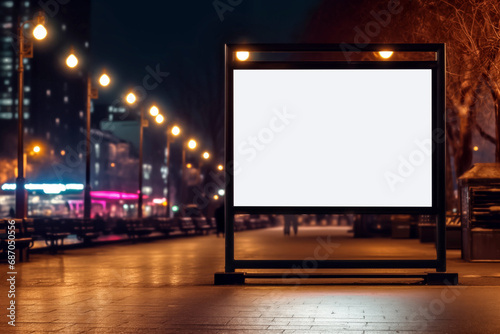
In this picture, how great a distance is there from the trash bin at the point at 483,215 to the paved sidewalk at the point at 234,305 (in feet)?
7.76

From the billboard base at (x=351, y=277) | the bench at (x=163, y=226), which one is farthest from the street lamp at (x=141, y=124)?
the billboard base at (x=351, y=277)

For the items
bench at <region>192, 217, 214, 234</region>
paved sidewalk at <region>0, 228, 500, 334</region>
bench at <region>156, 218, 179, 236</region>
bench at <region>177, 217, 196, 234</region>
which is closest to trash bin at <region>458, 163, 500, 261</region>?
paved sidewalk at <region>0, 228, 500, 334</region>

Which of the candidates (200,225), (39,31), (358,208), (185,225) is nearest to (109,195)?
(200,225)

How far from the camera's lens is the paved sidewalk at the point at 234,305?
8914 mm

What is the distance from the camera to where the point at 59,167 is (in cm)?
12938

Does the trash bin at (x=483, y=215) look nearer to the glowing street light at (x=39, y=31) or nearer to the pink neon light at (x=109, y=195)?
the glowing street light at (x=39, y=31)

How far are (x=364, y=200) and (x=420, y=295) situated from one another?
213cm

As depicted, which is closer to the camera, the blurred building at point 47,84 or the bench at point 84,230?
the bench at point 84,230

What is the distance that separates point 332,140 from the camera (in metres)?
13.8

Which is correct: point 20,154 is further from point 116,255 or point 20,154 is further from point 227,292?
point 227,292

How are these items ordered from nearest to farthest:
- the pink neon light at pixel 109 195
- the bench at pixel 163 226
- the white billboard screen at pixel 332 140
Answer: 1. the white billboard screen at pixel 332 140
2. the bench at pixel 163 226
3. the pink neon light at pixel 109 195

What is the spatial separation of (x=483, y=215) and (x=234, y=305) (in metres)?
10.2

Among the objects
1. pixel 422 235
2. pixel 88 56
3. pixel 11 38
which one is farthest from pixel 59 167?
pixel 422 235

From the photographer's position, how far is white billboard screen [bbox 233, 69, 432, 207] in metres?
13.7
